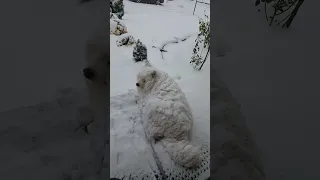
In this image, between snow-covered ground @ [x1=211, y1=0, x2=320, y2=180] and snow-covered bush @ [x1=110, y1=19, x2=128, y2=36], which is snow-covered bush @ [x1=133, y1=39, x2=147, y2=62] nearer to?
snow-covered bush @ [x1=110, y1=19, x2=128, y2=36]

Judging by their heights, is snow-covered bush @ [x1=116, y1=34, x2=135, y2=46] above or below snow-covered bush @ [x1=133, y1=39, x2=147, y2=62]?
above

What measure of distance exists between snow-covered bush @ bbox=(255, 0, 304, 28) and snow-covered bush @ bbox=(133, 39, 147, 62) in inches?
22.2

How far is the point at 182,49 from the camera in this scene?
57.2 inches

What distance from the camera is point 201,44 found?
1455 millimetres

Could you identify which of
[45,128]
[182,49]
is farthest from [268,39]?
[45,128]

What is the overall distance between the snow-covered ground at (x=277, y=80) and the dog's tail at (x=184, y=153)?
0.94 feet

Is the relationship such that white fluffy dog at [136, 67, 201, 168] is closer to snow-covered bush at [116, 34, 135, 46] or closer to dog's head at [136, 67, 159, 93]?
dog's head at [136, 67, 159, 93]

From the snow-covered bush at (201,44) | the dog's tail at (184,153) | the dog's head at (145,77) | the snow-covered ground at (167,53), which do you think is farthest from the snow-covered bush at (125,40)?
the dog's tail at (184,153)

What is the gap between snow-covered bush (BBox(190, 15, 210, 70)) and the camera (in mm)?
1439

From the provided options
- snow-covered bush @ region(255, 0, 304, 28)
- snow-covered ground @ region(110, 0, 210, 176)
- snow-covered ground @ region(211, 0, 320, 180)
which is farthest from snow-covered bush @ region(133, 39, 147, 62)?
snow-covered bush @ region(255, 0, 304, 28)

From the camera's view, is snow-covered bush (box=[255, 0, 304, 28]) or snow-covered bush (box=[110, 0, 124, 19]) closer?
snow-covered bush (box=[255, 0, 304, 28])

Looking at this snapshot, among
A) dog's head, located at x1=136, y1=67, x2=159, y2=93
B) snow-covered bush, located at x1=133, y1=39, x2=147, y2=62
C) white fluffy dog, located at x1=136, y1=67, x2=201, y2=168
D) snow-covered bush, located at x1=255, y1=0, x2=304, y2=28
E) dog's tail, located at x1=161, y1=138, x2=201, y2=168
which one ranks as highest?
snow-covered bush, located at x1=255, y1=0, x2=304, y2=28

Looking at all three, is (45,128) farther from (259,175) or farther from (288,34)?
(288,34)

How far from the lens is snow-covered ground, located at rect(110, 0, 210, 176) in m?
1.41
